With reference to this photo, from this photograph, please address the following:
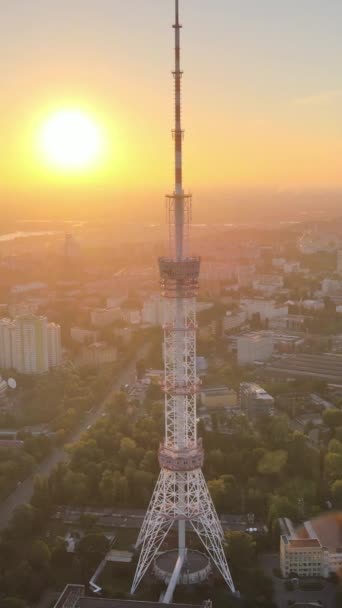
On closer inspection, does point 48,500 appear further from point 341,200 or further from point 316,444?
point 341,200

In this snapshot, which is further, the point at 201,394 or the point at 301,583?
the point at 201,394

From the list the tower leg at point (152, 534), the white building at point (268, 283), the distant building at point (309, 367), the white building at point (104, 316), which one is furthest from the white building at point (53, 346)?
the white building at point (268, 283)

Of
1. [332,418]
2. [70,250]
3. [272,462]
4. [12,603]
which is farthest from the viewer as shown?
[70,250]

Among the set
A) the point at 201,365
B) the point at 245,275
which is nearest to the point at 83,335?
the point at 201,365

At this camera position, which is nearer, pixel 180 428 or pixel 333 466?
pixel 180 428

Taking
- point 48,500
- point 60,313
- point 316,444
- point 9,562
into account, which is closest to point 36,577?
point 9,562

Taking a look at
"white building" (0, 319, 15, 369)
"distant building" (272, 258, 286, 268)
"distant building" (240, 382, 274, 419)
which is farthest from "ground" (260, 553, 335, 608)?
"distant building" (272, 258, 286, 268)

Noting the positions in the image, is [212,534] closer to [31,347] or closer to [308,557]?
[308,557]
